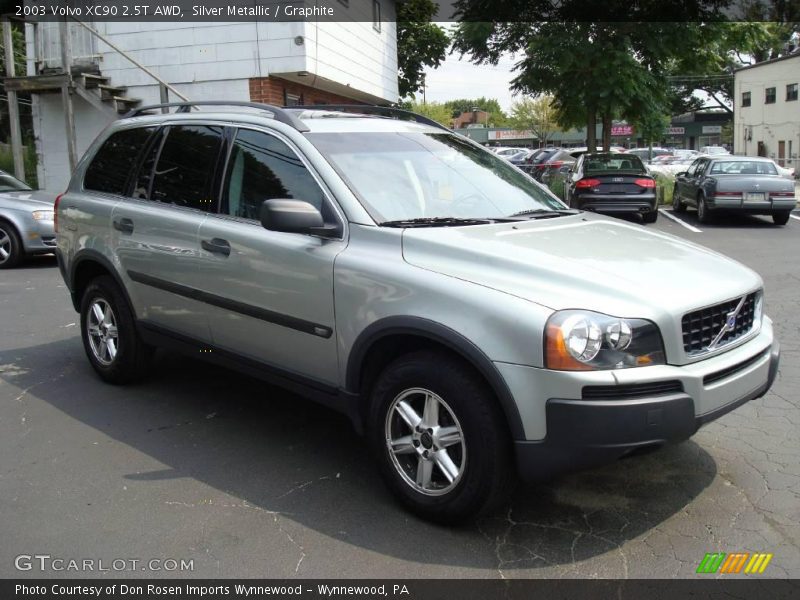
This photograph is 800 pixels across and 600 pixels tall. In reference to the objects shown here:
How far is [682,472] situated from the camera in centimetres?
395

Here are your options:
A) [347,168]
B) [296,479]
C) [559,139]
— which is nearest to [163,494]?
[296,479]

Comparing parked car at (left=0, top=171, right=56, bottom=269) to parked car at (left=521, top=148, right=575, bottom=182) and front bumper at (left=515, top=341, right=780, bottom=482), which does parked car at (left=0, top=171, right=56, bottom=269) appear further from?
parked car at (left=521, top=148, right=575, bottom=182)

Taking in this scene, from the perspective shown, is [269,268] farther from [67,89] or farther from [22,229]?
[67,89]

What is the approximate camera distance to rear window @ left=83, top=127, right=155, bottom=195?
5.27 metres

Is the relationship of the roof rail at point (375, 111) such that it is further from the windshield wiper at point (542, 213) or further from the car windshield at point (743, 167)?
the car windshield at point (743, 167)

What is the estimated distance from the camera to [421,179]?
415 centimetres

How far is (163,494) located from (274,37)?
40.5 feet

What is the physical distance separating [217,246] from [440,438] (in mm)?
1791

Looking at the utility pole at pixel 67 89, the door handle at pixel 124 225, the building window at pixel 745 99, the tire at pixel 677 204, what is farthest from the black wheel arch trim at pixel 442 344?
the building window at pixel 745 99

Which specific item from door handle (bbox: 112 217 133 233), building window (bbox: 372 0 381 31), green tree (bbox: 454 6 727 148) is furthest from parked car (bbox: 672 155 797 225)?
door handle (bbox: 112 217 133 233)

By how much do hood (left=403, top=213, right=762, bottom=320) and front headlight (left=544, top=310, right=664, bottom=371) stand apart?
5 centimetres

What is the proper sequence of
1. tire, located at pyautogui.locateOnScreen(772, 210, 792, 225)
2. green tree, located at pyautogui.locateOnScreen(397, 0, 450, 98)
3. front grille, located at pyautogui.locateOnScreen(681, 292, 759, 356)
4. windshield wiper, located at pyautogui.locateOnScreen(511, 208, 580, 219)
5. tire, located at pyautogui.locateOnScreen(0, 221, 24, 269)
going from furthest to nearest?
green tree, located at pyautogui.locateOnScreen(397, 0, 450, 98)
tire, located at pyautogui.locateOnScreen(772, 210, 792, 225)
tire, located at pyautogui.locateOnScreen(0, 221, 24, 269)
windshield wiper, located at pyautogui.locateOnScreen(511, 208, 580, 219)
front grille, located at pyautogui.locateOnScreen(681, 292, 759, 356)

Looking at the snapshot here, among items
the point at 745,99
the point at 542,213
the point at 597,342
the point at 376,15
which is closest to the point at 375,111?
the point at 542,213

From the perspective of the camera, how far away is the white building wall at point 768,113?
135 feet
